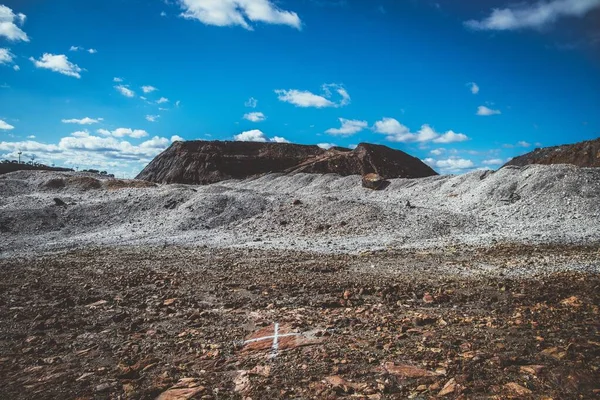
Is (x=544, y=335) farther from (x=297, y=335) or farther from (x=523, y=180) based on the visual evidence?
(x=523, y=180)

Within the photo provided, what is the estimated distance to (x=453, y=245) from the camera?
46.2 ft

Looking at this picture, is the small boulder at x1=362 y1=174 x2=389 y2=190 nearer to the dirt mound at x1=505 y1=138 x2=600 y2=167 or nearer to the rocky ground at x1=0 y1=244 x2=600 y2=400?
the dirt mound at x1=505 y1=138 x2=600 y2=167

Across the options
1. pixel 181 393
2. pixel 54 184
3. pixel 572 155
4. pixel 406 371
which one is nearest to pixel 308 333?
pixel 406 371

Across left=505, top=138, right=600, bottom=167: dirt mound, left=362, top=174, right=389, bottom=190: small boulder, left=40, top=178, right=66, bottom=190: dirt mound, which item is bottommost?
left=40, top=178, right=66, bottom=190: dirt mound

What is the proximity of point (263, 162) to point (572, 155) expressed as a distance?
46900mm

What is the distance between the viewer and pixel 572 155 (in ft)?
140

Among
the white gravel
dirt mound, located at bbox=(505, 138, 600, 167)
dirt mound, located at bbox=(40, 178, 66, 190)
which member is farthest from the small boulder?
dirt mound, located at bbox=(40, 178, 66, 190)

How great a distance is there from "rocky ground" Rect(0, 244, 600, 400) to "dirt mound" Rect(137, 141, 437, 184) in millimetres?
52922

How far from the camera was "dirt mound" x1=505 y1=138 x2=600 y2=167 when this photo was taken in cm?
A: 4009

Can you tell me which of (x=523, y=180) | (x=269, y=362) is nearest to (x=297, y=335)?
(x=269, y=362)

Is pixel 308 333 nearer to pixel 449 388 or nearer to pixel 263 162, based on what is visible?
pixel 449 388

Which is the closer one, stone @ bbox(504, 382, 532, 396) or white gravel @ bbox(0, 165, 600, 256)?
stone @ bbox(504, 382, 532, 396)

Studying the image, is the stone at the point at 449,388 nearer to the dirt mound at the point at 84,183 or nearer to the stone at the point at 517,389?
the stone at the point at 517,389

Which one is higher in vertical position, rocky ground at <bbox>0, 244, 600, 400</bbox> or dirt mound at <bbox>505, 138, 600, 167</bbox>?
dirt mound at <bbox>505, 138, 600, 167</bbox>
